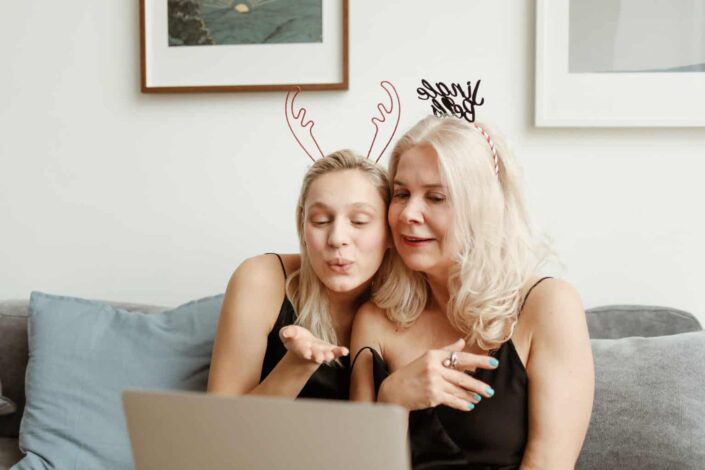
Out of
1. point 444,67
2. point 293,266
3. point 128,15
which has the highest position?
point 128,15

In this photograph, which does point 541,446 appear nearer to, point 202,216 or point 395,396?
point 395,396

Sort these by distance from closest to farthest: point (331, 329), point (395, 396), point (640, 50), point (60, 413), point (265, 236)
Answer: point (395, 396)
point (331, 329)
point (60, 413)
point (640, 50)
point (265, 236)

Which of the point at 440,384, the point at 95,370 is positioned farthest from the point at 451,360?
the point at 95,370

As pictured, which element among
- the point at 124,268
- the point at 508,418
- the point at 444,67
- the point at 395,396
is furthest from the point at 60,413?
the point at 444,67

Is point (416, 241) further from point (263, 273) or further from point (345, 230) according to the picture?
point (263, 273)

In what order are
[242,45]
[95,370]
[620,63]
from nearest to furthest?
[95,370] < [620,63] < [242,45]

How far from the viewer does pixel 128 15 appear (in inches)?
89.3

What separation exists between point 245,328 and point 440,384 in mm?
458

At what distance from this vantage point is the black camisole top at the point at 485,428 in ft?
4.77

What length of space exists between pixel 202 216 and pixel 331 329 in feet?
2.51

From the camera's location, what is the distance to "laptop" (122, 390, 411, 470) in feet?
2.89

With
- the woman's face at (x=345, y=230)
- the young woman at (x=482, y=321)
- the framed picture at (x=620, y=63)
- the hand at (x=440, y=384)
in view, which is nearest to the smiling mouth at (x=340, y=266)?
the woman's face at (x=345, y=230)

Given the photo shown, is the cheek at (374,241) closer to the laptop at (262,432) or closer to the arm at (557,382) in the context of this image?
the arm at (557,382)

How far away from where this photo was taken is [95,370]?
74.0 inches
